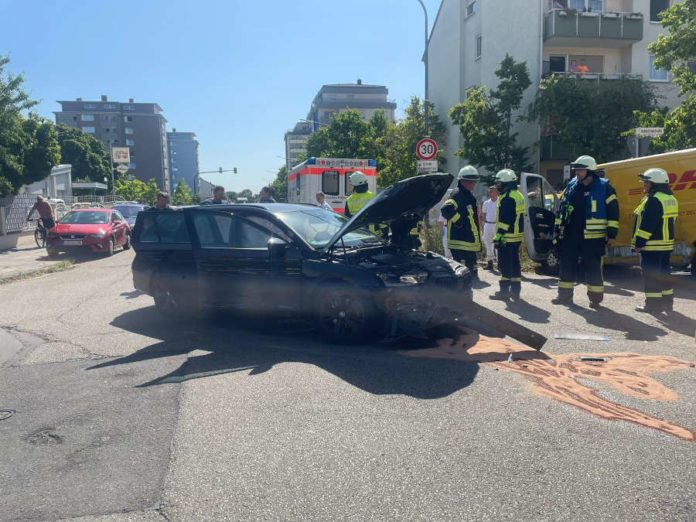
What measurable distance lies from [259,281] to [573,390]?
3.62 metres

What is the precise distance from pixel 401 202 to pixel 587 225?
9.38ft

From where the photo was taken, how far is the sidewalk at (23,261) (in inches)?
552

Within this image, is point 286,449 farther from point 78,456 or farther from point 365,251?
point 365,251

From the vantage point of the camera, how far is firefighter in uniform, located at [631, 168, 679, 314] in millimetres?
7309

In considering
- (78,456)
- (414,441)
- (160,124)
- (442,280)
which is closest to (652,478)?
(414,441)

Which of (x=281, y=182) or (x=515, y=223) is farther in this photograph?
(x=281, y=182)

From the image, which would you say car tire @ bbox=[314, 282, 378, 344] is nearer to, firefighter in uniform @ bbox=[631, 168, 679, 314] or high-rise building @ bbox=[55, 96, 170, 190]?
firefighter in uniform @ bbox=[631, 168, 679, 314]

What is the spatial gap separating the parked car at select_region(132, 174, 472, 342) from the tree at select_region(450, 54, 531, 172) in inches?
769

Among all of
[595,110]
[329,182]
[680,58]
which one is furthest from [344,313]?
[595,110]

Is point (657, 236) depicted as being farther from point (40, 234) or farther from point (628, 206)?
point (40, 234)

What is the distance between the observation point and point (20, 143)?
21.2 meters

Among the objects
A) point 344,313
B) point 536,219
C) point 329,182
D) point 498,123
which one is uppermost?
point 498,123

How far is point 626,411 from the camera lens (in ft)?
13.7

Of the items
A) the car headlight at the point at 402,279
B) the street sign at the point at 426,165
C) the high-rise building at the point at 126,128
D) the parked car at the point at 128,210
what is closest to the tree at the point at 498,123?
the street sign at the point at 426,165
